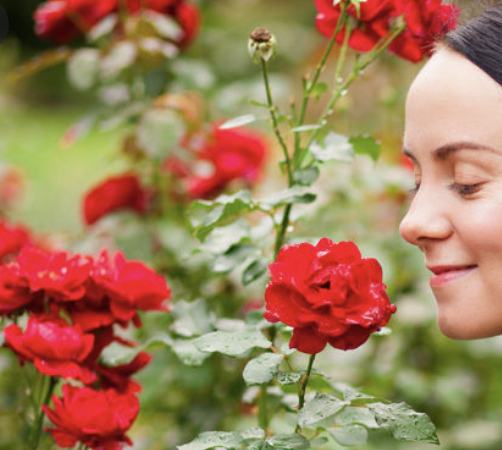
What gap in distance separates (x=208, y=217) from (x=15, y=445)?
0.91m

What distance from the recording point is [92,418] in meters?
0.95

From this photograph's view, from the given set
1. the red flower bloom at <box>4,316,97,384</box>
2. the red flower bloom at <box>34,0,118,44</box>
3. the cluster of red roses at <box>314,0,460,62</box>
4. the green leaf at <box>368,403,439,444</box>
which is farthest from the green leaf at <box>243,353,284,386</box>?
the red flower bloom at <box>34,0,118,44</box>

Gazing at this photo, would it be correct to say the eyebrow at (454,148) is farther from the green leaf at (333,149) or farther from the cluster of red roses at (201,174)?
the cluster of red roses at (201,174)

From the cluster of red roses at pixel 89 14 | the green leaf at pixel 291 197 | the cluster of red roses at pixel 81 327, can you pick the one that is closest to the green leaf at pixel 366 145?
the green leaf at pixel 291 197

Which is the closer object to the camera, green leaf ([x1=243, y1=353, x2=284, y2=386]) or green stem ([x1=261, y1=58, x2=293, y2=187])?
green leaf ([x1=243, y1=353, x2=284, y2=386])

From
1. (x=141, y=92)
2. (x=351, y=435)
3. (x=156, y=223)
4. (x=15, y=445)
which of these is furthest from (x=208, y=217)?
(x=15, y=445)

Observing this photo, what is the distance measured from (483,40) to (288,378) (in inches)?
18.0

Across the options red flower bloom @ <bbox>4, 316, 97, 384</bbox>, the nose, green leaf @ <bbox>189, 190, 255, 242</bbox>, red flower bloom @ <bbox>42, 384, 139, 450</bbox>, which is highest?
the nose

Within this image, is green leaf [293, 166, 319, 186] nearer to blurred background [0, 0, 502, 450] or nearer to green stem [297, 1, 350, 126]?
green stem [297, 1, 350, 126]

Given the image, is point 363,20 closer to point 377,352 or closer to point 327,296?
point 327,296

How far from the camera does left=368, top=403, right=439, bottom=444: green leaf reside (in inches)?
33.5

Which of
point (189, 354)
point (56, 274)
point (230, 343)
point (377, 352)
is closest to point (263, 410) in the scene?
point (189, 354)

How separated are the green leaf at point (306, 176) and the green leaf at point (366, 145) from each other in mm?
72

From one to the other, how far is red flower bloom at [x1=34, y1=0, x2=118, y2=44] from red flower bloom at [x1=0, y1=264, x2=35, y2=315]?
29.5 inches
